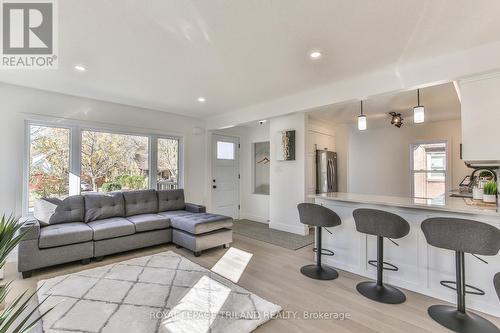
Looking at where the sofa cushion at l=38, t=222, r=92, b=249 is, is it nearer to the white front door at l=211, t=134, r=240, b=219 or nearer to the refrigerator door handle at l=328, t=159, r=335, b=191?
the white front door at l=211, t=134, r=240, b=219

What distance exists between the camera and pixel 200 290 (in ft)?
8.65

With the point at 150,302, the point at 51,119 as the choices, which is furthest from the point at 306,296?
the point at 51,119

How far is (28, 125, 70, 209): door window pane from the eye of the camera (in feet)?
12.7

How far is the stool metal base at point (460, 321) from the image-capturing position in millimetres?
2035

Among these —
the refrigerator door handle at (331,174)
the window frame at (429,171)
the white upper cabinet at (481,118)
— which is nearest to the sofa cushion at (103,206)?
the refrigerator door handle at (331,174)

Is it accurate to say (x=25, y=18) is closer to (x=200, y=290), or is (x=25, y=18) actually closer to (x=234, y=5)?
(x=234, y=5)

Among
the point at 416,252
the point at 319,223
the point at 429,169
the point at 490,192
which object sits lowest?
the point at 416,252

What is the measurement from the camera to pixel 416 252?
2.67m

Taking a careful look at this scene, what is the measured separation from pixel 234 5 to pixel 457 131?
6.04 metres

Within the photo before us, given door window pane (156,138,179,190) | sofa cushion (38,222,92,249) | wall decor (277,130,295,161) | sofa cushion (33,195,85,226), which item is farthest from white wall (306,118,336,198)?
sofa cushion (33,195,85,226)

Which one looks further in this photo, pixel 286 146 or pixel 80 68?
pixel 286 146

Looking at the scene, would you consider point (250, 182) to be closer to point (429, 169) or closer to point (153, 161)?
point (153, 161)

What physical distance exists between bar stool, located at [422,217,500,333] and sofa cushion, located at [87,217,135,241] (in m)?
3.76

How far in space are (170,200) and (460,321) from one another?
4.34 m
